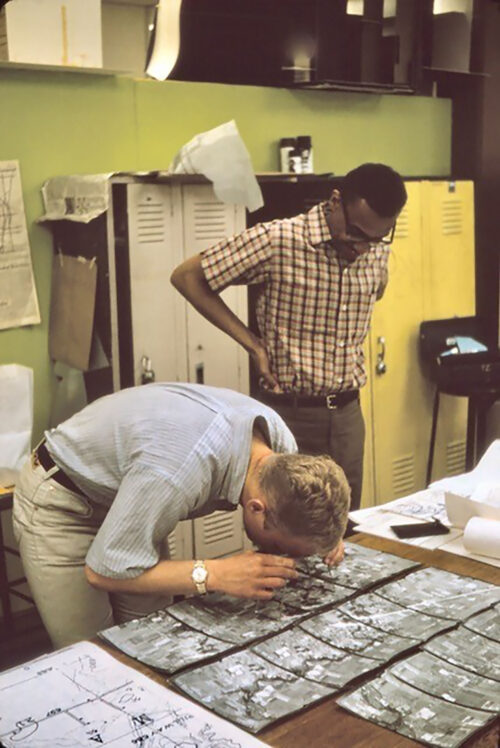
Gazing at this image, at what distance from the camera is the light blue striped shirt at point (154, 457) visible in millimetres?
1737

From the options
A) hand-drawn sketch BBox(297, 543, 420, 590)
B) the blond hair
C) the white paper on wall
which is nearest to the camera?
the blond hair

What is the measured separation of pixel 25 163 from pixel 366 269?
1.50 metres

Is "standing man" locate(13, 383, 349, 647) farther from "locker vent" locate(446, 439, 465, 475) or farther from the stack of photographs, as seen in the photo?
"locker vent" locate(446, 439, 465, 475)

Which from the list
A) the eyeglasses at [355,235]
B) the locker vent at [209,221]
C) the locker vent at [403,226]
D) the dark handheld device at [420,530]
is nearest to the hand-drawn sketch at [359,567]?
the dark handheld device at [420,530]

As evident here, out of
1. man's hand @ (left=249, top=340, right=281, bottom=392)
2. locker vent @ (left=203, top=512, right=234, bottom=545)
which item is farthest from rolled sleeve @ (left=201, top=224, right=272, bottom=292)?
locker vent @ (left=203, top=512, right=234, bottom=545)

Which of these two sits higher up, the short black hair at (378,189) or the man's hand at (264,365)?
the short black hair at (378,189)

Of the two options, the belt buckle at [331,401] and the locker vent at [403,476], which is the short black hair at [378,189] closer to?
the belt buckle at [331,401]

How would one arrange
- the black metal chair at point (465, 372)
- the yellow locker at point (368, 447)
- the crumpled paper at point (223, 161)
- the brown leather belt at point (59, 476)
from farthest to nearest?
the black metal chair at point (465, 372), the yellow locker at point (368, 447), the crumpled paper at point (223, 161), the brown leather belt at point (59, 476)

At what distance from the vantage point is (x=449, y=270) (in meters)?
4.78

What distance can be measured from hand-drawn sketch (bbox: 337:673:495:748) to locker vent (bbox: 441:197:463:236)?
3.53 metres

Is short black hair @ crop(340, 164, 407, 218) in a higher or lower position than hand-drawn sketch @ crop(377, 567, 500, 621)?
higher

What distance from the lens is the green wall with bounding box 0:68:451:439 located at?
11.9ft

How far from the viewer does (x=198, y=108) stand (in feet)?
13.6

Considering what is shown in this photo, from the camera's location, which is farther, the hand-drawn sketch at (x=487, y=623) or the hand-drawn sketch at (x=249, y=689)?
the hand-drawn sketch at (x=487, y=623)
